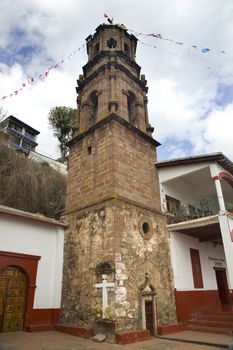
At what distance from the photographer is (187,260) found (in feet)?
38.0

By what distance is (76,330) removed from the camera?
8477mm

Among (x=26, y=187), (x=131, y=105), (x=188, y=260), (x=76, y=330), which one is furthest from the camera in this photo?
(x=26, y=187)

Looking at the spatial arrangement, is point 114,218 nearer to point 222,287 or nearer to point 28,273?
point 28,273

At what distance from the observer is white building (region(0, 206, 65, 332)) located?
341 inches

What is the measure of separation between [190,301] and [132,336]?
13.3 feet

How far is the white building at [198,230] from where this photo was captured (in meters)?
10.2

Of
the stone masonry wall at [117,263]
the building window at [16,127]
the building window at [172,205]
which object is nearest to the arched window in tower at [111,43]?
the building window at [172,205]

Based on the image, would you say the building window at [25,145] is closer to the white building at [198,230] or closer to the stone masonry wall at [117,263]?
the white building at [198,230]

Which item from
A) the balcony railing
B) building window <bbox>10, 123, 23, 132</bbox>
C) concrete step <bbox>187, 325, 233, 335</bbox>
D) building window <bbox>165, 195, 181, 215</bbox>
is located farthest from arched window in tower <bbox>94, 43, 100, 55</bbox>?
building window <bbox>10, 123, 23, 132</bbox>

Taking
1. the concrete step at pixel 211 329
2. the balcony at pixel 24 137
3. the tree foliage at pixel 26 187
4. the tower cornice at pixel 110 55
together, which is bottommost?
the concrete step at pixel 211 329

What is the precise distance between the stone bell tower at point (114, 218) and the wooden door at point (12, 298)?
160cm

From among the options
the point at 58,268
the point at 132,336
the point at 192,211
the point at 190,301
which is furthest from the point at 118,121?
the point at 190,301

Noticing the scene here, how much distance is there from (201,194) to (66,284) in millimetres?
9021

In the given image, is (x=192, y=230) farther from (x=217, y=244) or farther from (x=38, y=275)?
(x=38, y=275)
